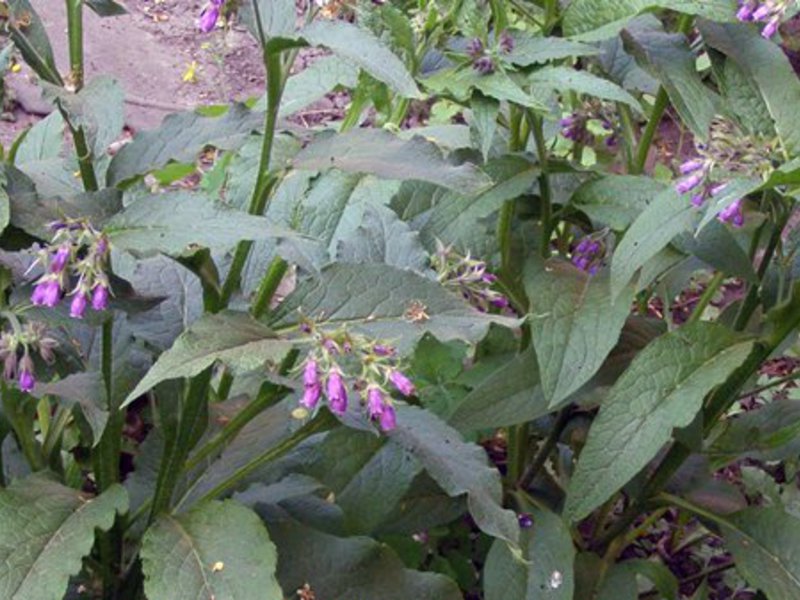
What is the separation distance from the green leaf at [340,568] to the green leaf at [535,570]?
0.62 ft

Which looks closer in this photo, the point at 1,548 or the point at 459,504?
the point at 1,548

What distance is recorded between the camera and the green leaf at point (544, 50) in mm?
1912

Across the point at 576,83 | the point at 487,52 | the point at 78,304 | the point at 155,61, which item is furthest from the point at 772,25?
the point at 155,61

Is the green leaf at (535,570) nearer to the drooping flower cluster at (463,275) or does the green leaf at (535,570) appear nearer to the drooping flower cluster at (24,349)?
the drooping flower cluster at (463,275)

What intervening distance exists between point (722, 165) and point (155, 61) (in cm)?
328

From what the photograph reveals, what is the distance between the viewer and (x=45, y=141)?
2324 mm

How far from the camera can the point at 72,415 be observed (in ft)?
6.81

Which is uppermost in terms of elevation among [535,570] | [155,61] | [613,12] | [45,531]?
[613,12]

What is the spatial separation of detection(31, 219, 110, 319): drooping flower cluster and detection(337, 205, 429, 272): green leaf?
0.45 m

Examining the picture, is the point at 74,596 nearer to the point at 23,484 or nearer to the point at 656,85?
the point at 23,484

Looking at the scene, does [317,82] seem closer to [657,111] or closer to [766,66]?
[657,111]

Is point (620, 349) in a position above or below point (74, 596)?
above

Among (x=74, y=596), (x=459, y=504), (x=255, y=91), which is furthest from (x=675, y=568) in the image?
(x=255, y=91)

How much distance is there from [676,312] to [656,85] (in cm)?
145
